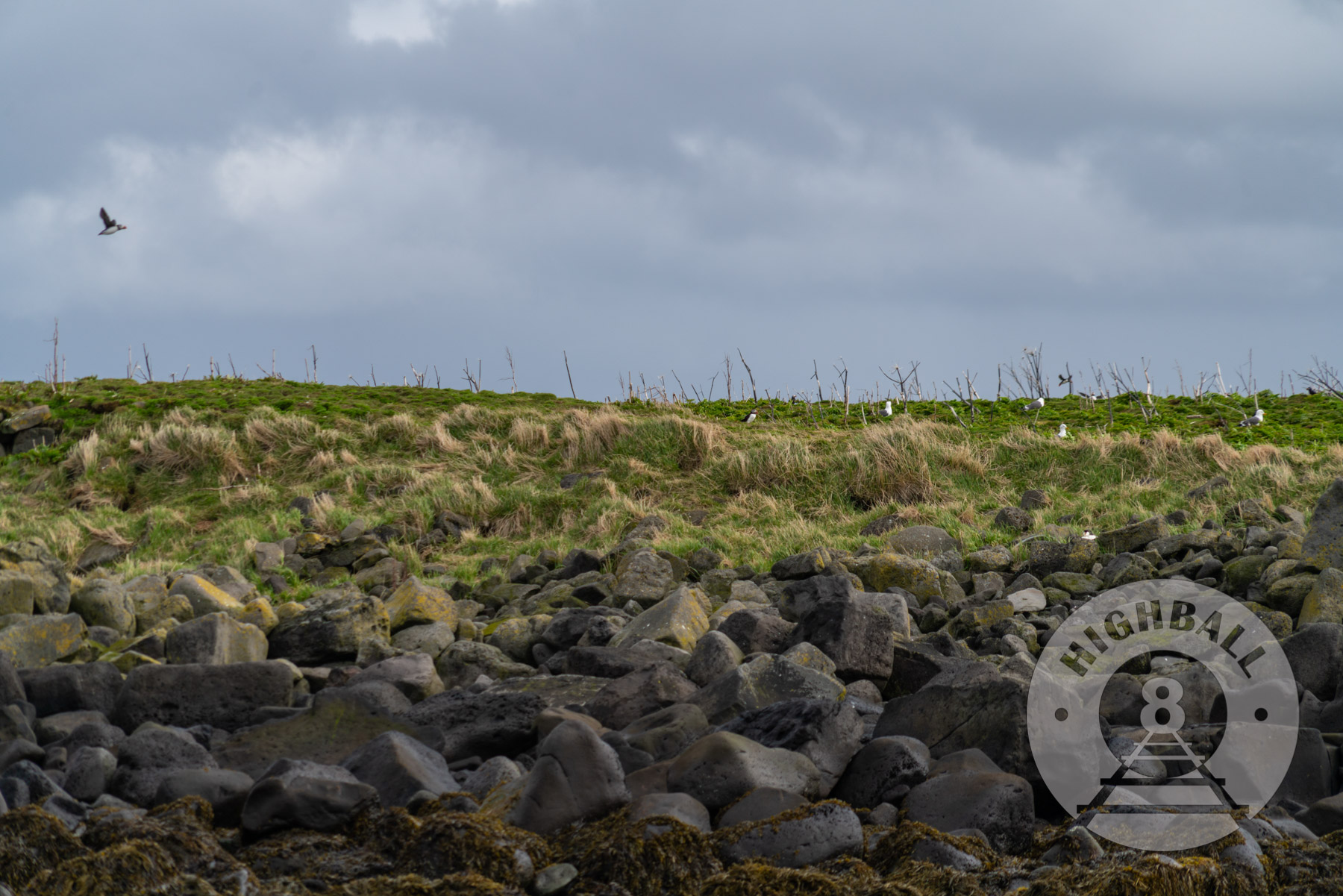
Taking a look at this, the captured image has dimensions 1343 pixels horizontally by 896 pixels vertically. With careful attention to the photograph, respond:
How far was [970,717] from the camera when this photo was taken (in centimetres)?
450

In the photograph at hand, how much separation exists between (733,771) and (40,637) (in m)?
5.61

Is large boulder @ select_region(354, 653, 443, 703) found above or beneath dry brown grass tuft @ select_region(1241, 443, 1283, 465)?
beneath

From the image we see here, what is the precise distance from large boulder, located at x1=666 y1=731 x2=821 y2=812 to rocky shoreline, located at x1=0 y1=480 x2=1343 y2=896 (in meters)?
0.01

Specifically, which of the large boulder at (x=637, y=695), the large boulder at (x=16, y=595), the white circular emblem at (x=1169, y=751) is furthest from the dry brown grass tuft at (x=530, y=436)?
the white circular emblem at (x=1169, y=751)

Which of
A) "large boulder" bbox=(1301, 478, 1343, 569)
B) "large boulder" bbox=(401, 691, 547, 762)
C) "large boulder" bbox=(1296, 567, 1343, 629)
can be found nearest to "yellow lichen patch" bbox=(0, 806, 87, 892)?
"large boulder" bbox=(401, 691, 547, 762)

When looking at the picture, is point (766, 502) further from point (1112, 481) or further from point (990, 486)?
point (1112, 481)

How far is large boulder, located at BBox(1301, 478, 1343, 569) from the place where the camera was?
7.33 metres

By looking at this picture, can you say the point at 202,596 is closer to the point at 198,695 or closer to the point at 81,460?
the point at 198,695

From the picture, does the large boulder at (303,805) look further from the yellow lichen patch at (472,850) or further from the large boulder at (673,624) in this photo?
the large boulder at (673,624)

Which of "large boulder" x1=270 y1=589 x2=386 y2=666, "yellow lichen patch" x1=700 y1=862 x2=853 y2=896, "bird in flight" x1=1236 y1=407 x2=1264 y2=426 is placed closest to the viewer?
"yellow lichen patch" x1=700 y1=862 x2=853 y2=896

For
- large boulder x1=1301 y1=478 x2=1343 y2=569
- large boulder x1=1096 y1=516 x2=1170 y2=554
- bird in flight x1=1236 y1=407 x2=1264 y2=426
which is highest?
bird in flight x1=1236 y1=407 x2=1264 y2=426

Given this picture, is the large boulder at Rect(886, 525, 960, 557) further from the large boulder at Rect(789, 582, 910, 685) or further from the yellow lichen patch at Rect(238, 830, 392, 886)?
the yellow lichen patch at Rect(238, 830, 392, 886)

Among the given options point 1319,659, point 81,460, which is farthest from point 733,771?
point 81,460

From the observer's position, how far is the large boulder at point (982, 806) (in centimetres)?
383
